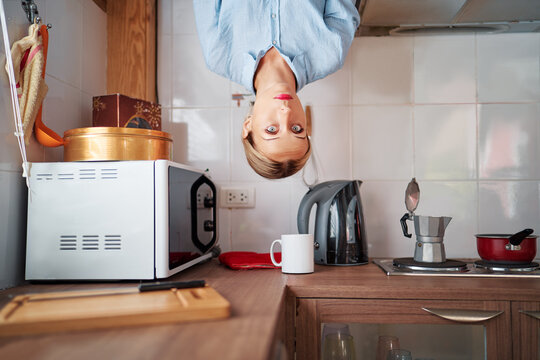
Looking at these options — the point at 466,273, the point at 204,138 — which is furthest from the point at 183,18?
the point at 466,273

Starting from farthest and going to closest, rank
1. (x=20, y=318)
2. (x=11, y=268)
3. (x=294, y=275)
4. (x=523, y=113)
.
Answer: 1. (x=523, y=113)
2. (x=294, y=275)
3. (x=11, y=268)
4. (x=20, y=318)

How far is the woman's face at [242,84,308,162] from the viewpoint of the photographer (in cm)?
120

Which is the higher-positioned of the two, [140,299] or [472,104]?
[472,104]

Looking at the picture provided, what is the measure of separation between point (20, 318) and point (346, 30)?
1.15 meters

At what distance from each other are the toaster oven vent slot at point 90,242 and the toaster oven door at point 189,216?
176 mm

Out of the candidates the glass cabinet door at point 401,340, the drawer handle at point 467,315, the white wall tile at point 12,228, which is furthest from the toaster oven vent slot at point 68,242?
the drawer handle at point 467,315

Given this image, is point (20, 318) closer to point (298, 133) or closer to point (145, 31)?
point (298, 133)

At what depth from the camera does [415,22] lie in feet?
4.95

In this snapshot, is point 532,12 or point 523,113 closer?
point 532,12

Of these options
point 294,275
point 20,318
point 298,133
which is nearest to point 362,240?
point 294,275

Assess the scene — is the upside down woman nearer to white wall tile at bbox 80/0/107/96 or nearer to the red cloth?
the red cloth

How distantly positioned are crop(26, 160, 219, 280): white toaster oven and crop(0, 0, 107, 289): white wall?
0.05 metres

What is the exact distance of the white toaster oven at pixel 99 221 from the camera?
1.00 m

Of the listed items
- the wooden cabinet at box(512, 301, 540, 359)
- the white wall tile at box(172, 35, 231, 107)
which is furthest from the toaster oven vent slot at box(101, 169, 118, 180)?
the wooden cabinet at box(512, 301, 540, 359)
